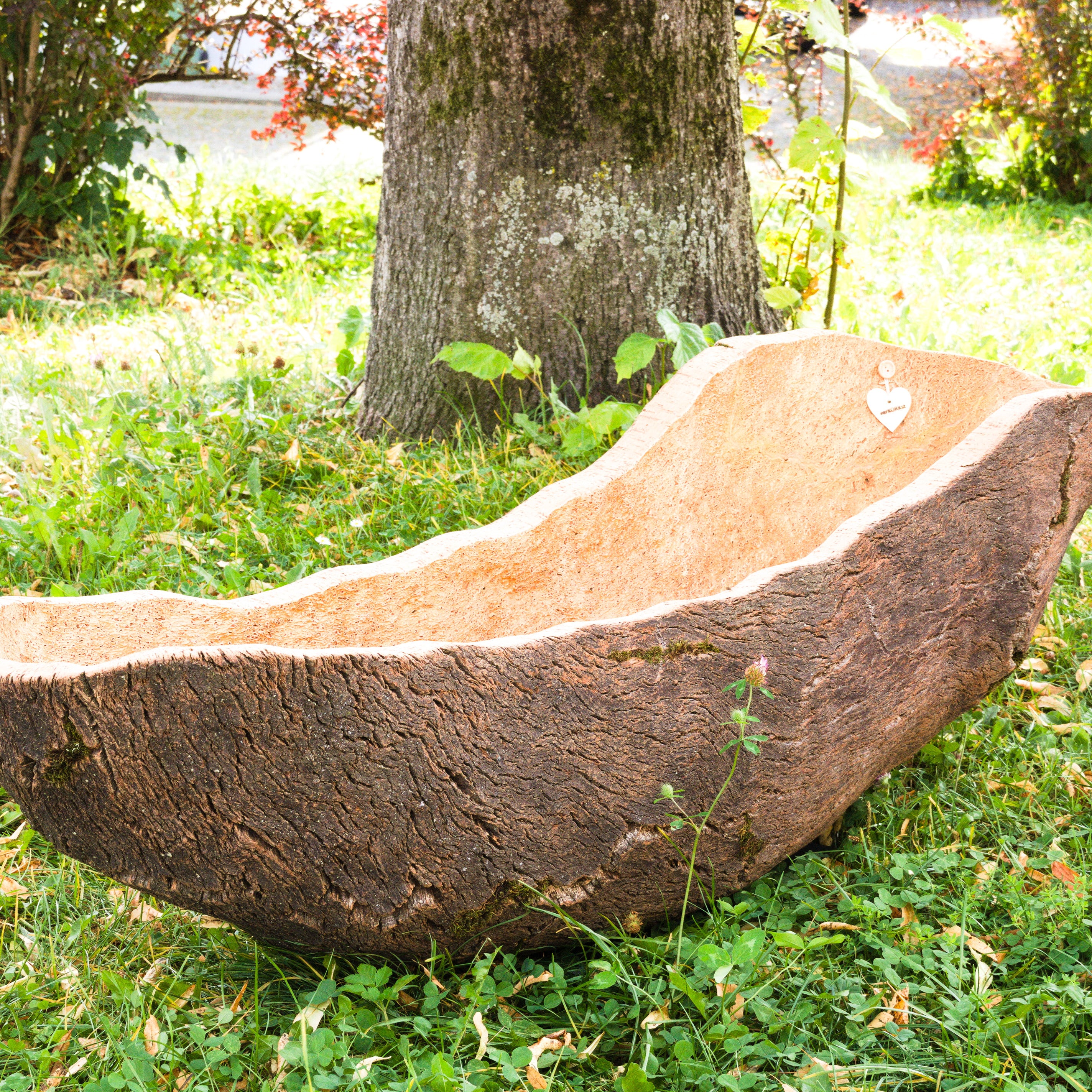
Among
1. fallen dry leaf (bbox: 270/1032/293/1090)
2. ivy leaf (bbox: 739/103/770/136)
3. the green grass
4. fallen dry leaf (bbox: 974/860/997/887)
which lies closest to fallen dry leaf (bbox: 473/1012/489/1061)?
the green grass

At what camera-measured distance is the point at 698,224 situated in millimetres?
2977

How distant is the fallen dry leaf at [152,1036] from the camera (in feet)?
4.99

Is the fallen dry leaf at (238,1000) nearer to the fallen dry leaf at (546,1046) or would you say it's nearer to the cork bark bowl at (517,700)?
the cork bark bowl at (517,700)

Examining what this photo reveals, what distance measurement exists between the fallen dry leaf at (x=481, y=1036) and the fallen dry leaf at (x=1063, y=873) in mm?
1008

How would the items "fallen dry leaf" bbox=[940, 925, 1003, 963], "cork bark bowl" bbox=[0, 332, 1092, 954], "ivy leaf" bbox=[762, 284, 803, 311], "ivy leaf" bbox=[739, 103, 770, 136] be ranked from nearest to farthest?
"cork bark bowl" bbox=[0, 332, 1092, 954] → "fallen dry leaf" bbox=[940, 925, 1003, 963] → "ivy leaf" bbox=[762, 284, 803, 311] → "ivy leaf" bbox=[739, 103, 770, 136]

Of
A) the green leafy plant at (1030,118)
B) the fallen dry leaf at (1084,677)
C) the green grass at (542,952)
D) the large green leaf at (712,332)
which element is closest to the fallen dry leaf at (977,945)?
the green grass at (542,952)

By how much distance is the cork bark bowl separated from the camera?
1.31m

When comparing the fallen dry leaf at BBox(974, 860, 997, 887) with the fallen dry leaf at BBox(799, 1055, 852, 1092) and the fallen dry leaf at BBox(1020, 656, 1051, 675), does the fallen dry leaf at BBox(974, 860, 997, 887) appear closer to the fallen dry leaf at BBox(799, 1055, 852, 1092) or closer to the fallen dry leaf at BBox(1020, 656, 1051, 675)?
the fallen dry leaf at BBox(799, 1055, 852, 1092)

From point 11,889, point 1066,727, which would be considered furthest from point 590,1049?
point 1066,727

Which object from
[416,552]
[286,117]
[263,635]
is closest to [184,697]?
[263,635]

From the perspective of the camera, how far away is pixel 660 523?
2.29 m

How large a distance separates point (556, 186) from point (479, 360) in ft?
1.69

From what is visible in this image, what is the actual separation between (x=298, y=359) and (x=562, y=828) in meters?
2.69

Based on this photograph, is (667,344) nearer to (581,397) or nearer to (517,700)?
(581,397)
